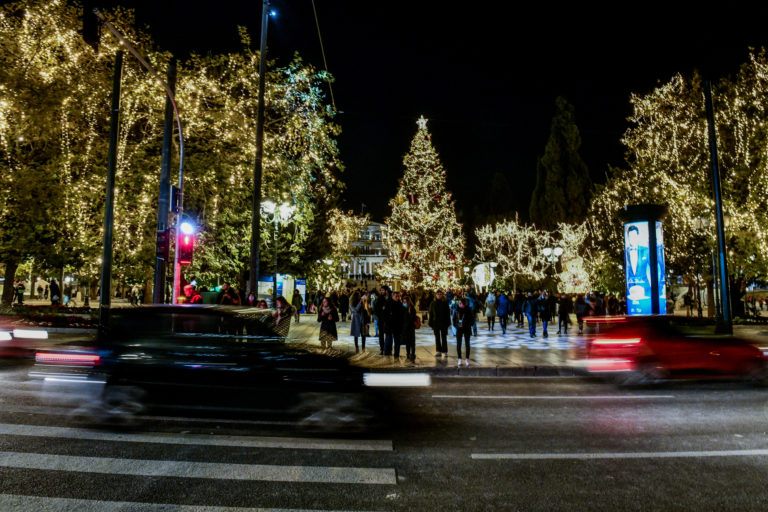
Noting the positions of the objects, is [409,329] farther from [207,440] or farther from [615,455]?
[615,455]

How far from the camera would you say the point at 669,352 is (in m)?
9.75

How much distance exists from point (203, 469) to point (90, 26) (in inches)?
442

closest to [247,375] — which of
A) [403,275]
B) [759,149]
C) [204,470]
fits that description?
[204,470]

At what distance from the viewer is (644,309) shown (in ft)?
66.2

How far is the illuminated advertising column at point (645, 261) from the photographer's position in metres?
20.1

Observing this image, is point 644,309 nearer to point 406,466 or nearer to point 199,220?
point 406,466

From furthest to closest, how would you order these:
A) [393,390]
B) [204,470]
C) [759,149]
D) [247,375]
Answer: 1. [759,149]
2. [393,390]
3. [247,375]
4. [204,470]

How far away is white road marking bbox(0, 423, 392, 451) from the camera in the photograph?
596 cm

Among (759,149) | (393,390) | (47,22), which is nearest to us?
(393,390)

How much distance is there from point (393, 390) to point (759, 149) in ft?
78.5

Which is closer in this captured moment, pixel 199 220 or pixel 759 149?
pixel 759 149


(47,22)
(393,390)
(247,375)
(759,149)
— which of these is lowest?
(393,390)

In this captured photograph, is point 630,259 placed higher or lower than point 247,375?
higher

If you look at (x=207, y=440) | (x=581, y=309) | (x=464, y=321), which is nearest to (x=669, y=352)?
(x=464, y=321)
